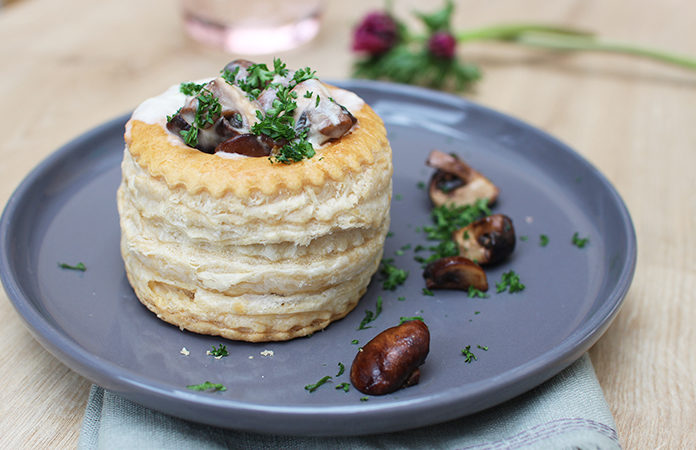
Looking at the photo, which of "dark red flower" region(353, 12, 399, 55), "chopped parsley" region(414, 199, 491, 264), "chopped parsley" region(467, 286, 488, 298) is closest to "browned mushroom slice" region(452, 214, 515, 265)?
"chopped parsley" region(414, 199, 491, 264)

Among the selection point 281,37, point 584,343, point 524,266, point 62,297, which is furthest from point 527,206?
point 281,37

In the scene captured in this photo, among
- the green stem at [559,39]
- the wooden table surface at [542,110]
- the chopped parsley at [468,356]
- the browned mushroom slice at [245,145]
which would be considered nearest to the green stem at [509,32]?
the green stem at [559,39]

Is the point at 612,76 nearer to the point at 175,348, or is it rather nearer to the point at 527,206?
the point at 527,206

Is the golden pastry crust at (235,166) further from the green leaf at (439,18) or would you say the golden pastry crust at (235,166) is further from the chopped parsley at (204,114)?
the green leaf at (439,18)

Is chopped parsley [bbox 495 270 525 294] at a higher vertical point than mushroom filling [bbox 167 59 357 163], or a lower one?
lower

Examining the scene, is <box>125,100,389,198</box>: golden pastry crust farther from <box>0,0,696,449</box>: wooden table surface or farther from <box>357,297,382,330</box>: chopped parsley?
<box>0,0,696,449</box>: wooden table surface

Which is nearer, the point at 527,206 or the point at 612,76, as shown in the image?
the point at 527,206

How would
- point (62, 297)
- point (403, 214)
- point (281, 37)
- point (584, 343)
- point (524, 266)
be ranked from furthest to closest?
point (281, 37) < point (403, 214) < point (524, 266) < point (62, 297) < point (584, 343)

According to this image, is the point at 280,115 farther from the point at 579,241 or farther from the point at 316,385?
the point at 579,241
